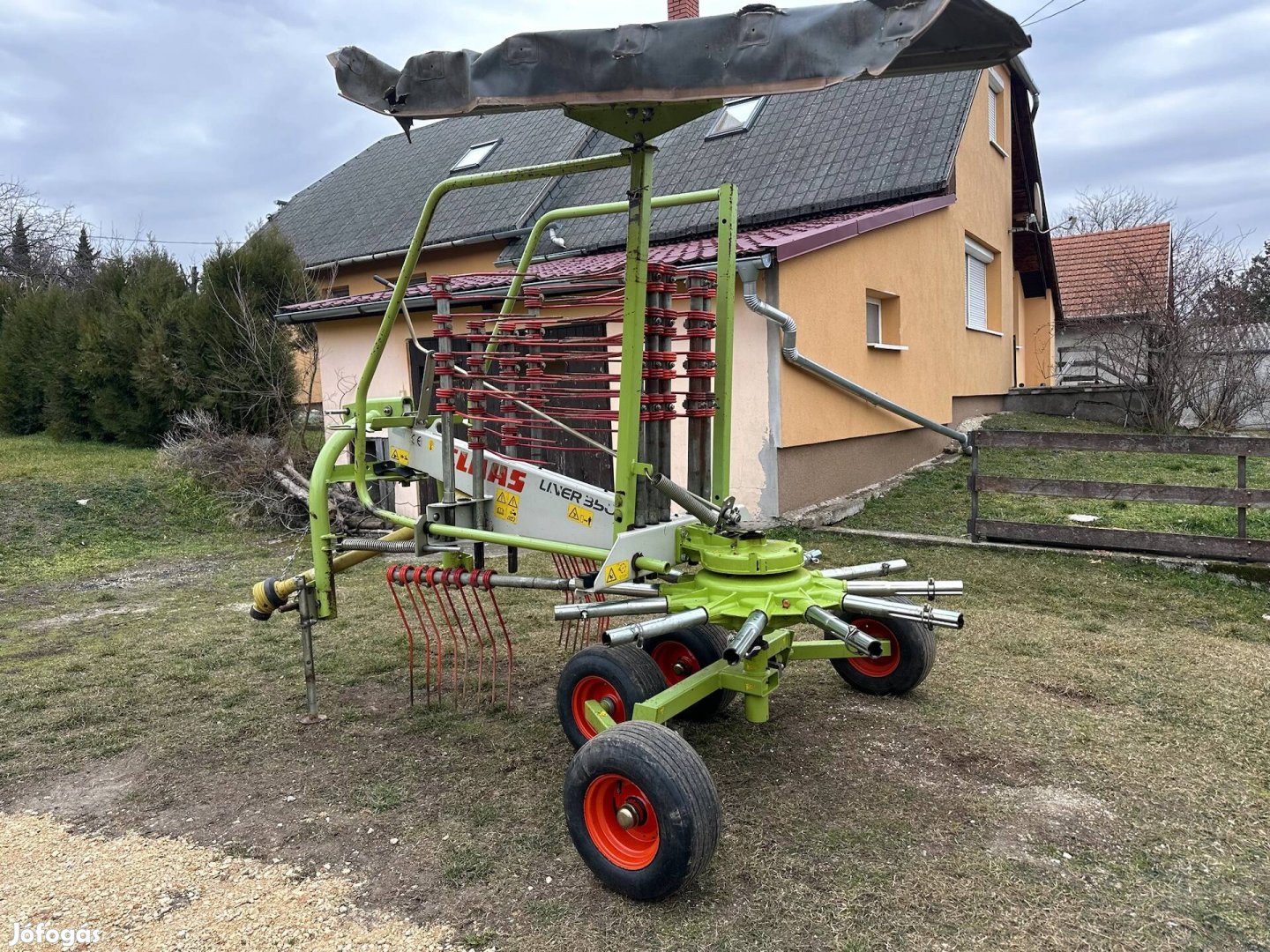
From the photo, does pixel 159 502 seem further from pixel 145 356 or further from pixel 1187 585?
pixel 1187 585

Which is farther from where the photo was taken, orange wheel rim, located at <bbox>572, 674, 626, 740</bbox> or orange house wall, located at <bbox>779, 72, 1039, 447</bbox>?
orange house wall, located at <bbox>779, 72, 1039, 447</bbox>

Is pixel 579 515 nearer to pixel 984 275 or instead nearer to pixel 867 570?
pixel 867 570

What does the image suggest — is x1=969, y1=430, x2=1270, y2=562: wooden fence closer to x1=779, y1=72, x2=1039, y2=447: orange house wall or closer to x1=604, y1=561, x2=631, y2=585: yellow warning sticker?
x1=779, y1=72, x2=1039, y2=447: orange house wall

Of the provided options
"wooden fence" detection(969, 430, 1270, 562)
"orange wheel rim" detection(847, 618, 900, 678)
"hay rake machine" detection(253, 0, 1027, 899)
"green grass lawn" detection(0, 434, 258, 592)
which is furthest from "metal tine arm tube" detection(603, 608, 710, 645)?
"green grass lawn" detection(0, 434, 258, 592)

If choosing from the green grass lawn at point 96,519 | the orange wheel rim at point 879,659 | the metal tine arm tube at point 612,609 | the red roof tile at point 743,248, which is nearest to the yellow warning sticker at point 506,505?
the metal tine arm tube at point 612,609

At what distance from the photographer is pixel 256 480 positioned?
10.3 metres

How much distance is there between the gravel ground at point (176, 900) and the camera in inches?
101

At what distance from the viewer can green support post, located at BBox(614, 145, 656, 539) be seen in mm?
3062

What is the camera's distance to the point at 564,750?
12.4 feet

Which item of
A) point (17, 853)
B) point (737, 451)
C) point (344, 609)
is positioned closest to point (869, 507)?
point (737, 451)

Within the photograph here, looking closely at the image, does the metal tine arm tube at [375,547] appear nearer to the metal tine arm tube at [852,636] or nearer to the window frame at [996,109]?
the metal tine arm tube at [852,636]

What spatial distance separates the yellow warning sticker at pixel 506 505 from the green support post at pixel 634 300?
67 cm

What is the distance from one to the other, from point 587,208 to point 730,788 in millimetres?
2517

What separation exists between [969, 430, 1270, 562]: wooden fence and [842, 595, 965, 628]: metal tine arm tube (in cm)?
429
